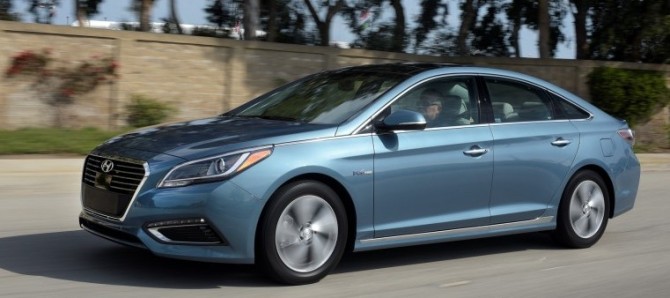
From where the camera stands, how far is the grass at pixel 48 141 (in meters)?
13.1

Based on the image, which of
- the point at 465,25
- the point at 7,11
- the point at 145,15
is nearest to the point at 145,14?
the point at 145,15

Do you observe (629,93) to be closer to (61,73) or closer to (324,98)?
(61,73)

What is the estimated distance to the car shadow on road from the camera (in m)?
6.60

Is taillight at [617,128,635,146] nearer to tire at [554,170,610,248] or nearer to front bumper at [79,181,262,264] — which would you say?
tire at [554,170,610,248]

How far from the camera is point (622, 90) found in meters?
20.8

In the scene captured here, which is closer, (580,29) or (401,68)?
(401,68)

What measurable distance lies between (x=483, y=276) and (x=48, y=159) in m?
7.22

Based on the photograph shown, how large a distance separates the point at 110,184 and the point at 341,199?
1558 mm

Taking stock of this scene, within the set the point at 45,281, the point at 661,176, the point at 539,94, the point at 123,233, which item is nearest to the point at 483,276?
the point at 539,94

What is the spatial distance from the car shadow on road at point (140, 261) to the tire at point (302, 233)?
232 millimetres

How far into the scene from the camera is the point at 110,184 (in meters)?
6.46

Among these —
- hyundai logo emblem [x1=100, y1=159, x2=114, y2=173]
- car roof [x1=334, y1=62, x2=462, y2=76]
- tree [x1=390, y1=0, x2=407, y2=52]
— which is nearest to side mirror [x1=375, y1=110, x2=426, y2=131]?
car roof [x1=334, y1=62, x2=462, y2=76]

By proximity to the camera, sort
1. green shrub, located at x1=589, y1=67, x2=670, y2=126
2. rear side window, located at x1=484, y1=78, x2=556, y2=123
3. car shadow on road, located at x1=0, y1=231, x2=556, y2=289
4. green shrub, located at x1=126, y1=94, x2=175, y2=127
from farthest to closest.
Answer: green shrub, located at x1=589, y1=67, x2=670, y2=126
green shrub, located at x1=126, y1=94, x2=175, y2=127
rear side window, located at x1=484, y1=78, x2=556, y2=123
car shadow on road, located at x1=0, y1=231, x2=556, y2=289

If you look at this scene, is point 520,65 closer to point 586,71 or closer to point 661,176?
point 586,71
